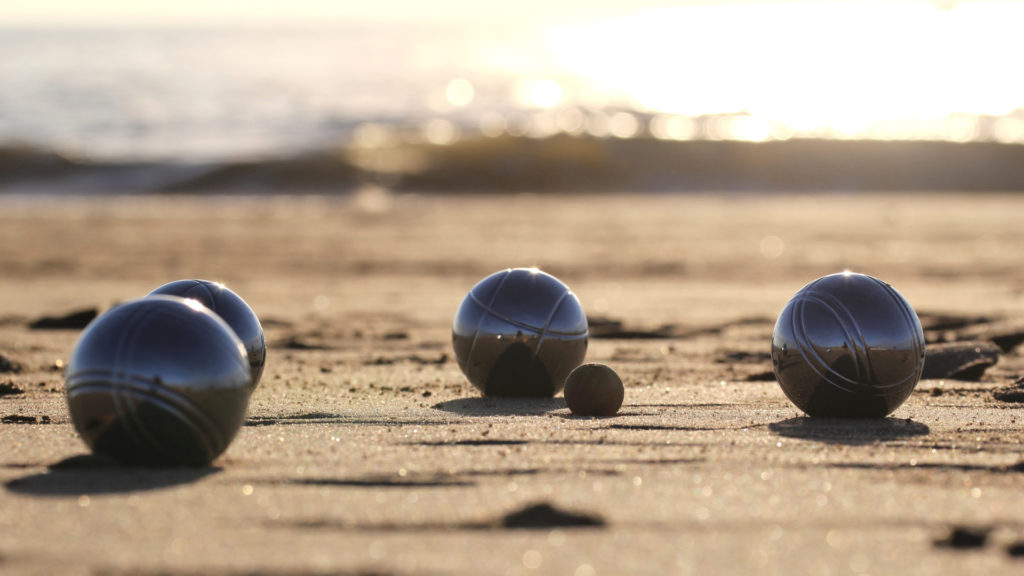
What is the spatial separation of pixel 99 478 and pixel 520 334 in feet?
11.5

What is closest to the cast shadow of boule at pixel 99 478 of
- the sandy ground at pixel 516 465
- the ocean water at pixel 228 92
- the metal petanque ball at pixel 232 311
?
the sandy ground at pixel 516 465

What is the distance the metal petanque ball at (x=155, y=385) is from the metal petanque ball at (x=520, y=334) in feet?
9.05

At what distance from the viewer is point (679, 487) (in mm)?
6336

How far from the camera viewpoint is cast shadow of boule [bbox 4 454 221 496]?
6.31 m

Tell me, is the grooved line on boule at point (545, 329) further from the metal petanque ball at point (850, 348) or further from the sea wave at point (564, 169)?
the sea wave at point (564, 169)

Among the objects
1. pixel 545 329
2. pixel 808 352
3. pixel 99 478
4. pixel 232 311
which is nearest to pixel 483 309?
pixel 545 329

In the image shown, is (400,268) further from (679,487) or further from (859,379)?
(679,487)

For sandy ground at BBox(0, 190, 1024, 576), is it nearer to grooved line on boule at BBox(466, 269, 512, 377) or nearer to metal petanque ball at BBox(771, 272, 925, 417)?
metal petanque ball at BBox(771, 272, 925, 417)

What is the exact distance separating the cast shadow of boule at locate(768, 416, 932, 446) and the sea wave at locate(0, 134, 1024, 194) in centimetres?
3150

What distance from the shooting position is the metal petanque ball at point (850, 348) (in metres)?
8.03

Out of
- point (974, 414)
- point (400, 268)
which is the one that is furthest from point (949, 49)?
point (974, 414)

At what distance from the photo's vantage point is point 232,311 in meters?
8.81

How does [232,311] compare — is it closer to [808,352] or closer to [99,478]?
[99,478]

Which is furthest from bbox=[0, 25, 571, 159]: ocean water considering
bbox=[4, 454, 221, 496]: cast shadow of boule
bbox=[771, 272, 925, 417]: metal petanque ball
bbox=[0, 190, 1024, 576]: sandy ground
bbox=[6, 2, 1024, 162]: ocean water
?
bbox=[4, 454, 221, 496]: cast shadow of boule
